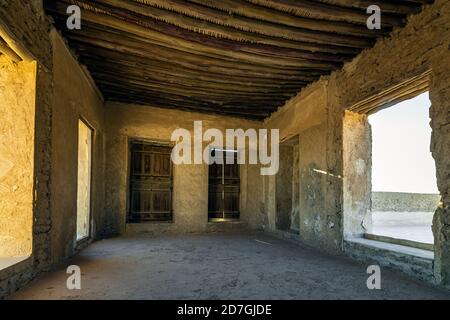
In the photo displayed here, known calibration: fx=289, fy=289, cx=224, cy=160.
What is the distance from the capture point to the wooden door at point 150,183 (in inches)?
252

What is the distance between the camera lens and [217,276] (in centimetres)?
308

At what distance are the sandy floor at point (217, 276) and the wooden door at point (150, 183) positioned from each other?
1.73 m

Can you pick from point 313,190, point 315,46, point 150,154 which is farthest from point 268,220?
point 315,46

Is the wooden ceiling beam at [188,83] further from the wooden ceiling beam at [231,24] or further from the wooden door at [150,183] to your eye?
the wooden door at [150,183]

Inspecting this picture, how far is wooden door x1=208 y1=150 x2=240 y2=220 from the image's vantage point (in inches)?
282

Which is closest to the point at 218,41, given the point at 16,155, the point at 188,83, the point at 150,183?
the point at 188,83

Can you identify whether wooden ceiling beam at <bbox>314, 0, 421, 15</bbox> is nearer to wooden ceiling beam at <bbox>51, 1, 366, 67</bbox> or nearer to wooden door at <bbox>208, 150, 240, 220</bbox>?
wooden ceiling beam at <bbox>51, 1, 366, 67</bbox>

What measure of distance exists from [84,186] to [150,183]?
1.67 m

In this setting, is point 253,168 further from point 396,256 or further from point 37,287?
point 37,287

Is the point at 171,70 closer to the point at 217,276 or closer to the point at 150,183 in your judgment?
the point at 150,183

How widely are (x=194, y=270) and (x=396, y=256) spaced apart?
226 centimetres

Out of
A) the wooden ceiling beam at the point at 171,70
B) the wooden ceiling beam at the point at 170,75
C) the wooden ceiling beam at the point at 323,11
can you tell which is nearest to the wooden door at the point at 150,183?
the wooden ceiling beam at the point at 170,75

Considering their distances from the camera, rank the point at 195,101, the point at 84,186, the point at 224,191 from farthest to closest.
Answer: the point at 224,191 < the point at 195,101 < the point at 84,186
